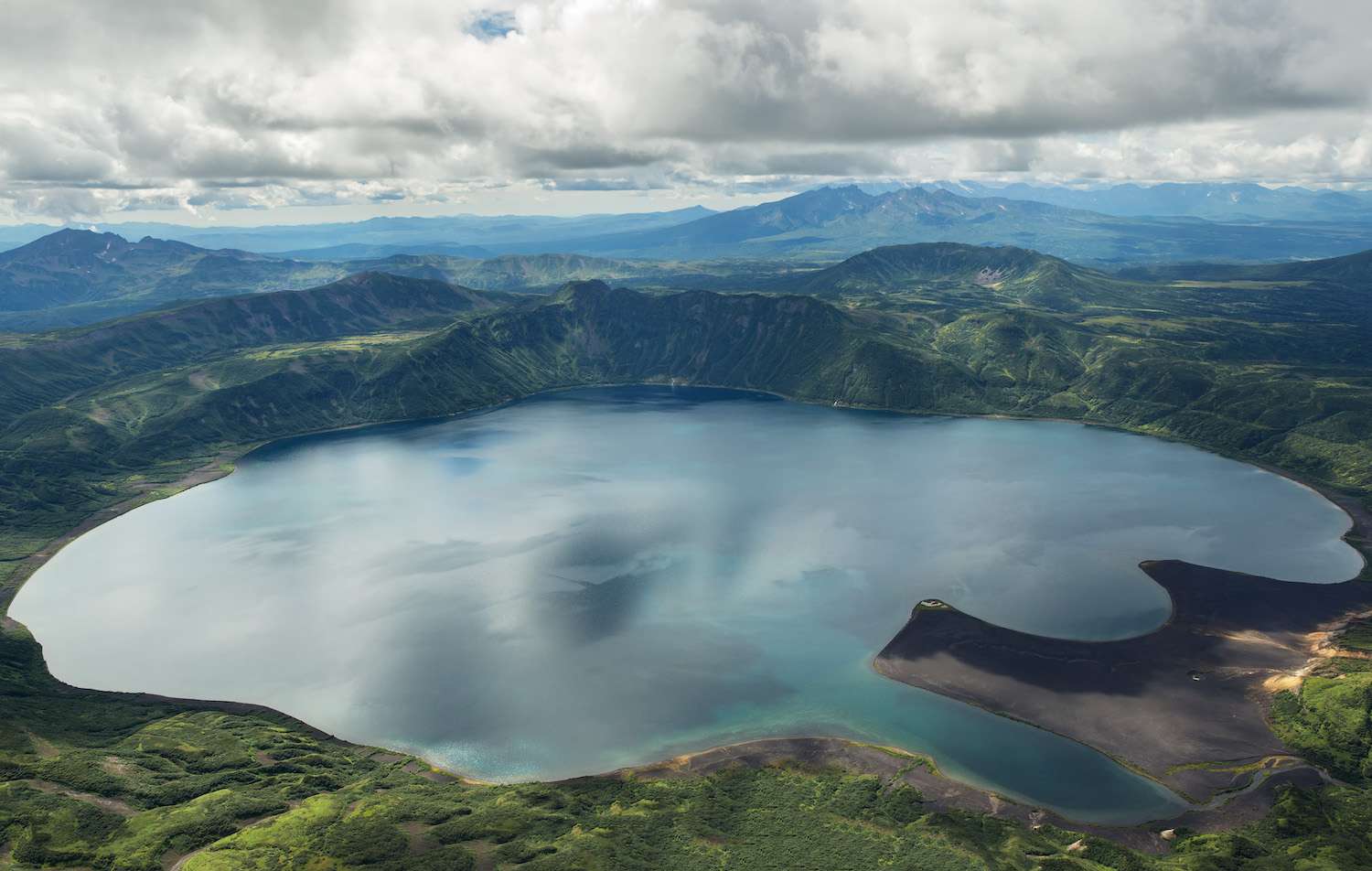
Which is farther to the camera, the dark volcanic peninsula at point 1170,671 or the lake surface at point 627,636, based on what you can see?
the lake surface at point 627,636

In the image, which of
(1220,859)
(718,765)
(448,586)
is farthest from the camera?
(448,586)

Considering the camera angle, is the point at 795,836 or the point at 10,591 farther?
the point at 10,591

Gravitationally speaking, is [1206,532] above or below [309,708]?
above

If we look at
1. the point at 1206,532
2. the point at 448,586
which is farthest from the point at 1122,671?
the point at 448,586

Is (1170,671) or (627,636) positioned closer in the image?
(1170,671)

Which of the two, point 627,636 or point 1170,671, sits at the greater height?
point 627,636

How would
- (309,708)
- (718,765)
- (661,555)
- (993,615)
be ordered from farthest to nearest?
1. (661,555)
2. (993,615)
3. (309,708)
4. (718,765)

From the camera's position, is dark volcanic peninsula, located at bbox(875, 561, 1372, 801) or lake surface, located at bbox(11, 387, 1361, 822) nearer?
dark volcanic peninsula, located at bbox(875, 561, 1372, 801)

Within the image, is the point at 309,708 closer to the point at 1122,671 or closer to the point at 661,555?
the point at 661,555
